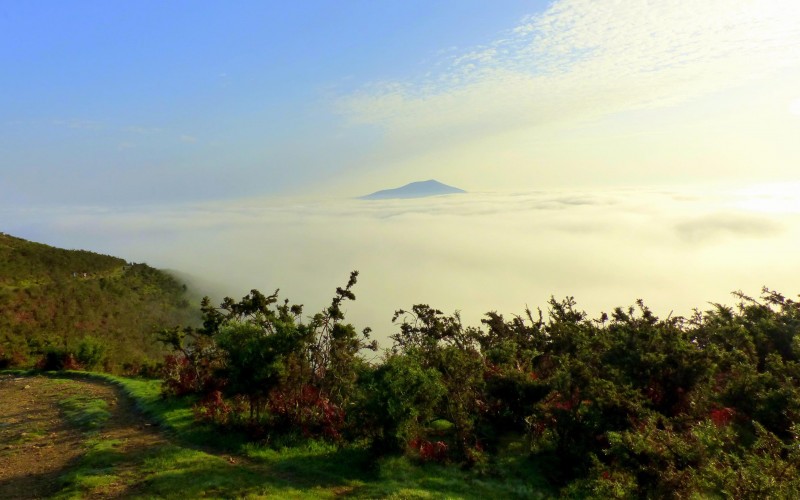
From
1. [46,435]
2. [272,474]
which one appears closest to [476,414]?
[272,474]

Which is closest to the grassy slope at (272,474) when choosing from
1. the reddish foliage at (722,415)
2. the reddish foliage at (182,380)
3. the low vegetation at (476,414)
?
the low vegetation at (476,414)

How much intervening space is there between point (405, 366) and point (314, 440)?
3702 mm

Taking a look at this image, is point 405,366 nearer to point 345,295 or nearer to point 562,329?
point 345,295

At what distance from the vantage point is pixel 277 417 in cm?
1480

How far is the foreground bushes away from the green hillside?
19.0 metres

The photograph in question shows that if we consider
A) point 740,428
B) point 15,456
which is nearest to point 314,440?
point 15,456

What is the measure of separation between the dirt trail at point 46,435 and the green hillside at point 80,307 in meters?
8.22

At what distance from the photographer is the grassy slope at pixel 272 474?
35.4ft

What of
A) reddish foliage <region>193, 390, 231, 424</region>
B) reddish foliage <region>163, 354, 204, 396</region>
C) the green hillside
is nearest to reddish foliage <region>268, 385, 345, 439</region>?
reddish foliage <region>193, 390, 231, 424</region>

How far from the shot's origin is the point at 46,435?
15.1 m

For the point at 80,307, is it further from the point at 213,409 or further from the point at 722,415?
the point at 722,415

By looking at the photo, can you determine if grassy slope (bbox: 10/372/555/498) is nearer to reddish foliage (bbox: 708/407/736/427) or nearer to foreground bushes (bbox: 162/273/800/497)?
foreground bushes (bbox: 162/273/800/497)

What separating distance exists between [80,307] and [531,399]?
49.7 metres

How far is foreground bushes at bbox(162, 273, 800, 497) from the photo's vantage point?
11.1 m
